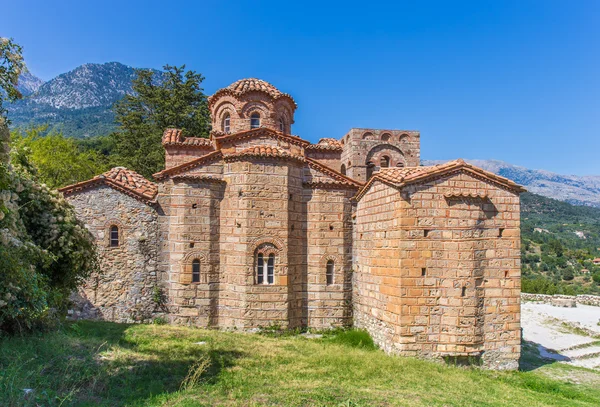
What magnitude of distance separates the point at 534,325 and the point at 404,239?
12244 millimetres

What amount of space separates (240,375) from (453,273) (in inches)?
215

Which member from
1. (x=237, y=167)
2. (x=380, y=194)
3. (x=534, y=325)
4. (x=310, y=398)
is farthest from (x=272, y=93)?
(x=534, y=325)

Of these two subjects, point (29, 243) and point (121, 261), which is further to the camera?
point (121, 261)

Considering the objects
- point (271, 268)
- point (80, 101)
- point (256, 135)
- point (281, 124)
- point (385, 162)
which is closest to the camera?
point (271, 268)

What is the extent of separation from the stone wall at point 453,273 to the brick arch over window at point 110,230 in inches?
304

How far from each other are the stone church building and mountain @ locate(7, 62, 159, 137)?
59.8 m

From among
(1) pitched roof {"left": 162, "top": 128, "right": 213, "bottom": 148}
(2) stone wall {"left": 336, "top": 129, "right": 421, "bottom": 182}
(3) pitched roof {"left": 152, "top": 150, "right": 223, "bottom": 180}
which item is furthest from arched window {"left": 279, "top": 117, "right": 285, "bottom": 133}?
(3) pitched roof {"left": 152, "top": 150, "right": 223, "bottom": 180}

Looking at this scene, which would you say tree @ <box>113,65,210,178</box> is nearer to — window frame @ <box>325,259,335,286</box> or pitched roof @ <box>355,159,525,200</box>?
window frame @ <box>325,259,335,286</box>

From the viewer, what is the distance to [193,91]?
27.5 m

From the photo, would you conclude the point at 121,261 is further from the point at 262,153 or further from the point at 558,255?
the point at 558,255

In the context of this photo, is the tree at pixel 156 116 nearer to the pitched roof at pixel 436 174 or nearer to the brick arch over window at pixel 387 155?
the brick arch over window at pixel 387 155

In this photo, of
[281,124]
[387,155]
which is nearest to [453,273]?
[281,124]

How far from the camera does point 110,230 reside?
42.7 ft

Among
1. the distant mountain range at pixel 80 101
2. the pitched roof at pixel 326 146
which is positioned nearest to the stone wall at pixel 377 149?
the pitched roof at pixel 326 146
